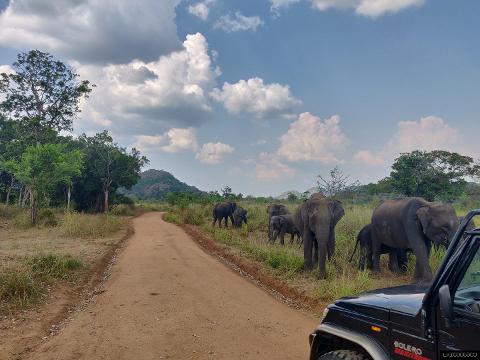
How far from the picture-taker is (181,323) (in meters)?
7.30

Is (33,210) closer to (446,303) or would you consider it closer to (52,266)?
(52,266)

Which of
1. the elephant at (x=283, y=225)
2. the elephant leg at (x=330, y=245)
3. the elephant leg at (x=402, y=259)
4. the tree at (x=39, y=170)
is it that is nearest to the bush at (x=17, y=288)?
the elephant leg at (x=330, y=245)

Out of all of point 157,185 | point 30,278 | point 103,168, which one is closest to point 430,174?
point 30,278

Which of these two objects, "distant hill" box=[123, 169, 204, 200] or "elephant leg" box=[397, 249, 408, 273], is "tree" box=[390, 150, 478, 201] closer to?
"elephant leg" box=[397, 249, 408, 273]

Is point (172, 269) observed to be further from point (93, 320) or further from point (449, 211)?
point (449, 211)

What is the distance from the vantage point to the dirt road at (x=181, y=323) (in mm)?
6027

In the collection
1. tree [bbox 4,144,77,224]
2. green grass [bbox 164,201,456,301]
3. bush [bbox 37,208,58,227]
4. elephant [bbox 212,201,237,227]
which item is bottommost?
green grass [bbox 164,201,456,301]

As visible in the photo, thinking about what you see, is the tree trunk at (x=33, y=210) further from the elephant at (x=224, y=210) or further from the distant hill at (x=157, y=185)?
the distant hill at (x=157, y=185)

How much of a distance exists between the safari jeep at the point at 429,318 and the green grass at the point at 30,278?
650 centimetres

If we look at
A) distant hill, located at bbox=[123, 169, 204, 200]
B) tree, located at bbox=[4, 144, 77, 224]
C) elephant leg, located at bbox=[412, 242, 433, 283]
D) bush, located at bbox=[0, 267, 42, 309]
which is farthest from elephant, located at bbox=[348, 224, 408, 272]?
distant hill, located at bbox=[123, 169, 204, 200]

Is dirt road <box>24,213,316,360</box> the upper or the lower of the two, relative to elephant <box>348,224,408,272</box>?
lower

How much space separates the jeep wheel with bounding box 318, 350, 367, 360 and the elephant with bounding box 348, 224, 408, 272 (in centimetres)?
773

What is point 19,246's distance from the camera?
1513 cm

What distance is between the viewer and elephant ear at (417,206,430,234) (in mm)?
9793
